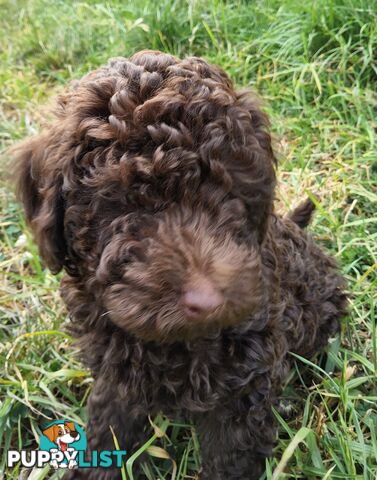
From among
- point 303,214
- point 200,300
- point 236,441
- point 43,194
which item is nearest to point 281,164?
point 303,214

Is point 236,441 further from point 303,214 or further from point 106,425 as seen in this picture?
point 303,214

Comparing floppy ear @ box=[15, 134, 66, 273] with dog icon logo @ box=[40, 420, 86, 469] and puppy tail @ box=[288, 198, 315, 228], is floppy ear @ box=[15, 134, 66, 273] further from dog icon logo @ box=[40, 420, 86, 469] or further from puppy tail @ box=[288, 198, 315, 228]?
puppy tail @ box=[288, 198, 315, 228]

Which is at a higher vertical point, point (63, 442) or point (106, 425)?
point (106, 425)

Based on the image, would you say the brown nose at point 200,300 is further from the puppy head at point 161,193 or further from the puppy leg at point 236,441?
the puppy leg at point 236,441

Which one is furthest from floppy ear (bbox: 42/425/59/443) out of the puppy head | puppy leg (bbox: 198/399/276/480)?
the puppy head

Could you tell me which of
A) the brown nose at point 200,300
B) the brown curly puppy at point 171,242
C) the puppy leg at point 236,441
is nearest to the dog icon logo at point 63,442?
the brown curly puppy at point 171,242
